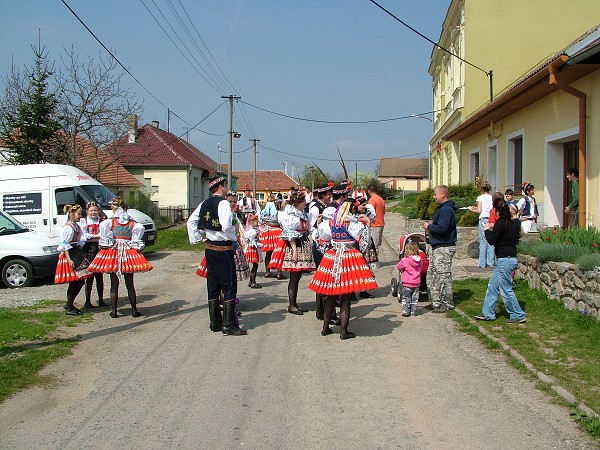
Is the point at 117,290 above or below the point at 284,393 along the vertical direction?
above

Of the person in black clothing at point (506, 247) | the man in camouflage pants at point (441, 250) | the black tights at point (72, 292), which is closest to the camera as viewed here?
the person in black clothing at point (506, 247)

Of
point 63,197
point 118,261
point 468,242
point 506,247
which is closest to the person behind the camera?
point 506,247

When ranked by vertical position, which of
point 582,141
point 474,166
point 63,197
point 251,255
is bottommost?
point 251,255

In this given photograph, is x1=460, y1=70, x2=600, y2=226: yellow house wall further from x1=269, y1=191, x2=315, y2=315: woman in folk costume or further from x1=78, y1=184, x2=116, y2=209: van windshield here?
x1=78, y1=184, x2=116, y2=209: van windshield

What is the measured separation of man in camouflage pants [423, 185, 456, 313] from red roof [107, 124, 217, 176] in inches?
1433

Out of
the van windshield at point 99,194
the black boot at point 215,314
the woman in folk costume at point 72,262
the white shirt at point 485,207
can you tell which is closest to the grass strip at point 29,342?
the woman in folk costume at point 72,262

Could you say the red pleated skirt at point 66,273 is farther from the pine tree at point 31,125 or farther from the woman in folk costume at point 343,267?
the pine tree at point 31,125

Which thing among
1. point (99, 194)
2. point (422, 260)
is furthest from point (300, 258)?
point (99, 194)

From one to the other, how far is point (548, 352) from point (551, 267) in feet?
8.07

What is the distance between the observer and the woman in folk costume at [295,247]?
8.91 metres

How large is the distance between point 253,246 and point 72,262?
3.73 meters

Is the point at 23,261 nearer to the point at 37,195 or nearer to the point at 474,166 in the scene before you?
the point at 37,195

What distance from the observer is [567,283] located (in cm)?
817

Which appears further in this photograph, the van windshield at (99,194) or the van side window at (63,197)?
the van windshield at (99,194)
